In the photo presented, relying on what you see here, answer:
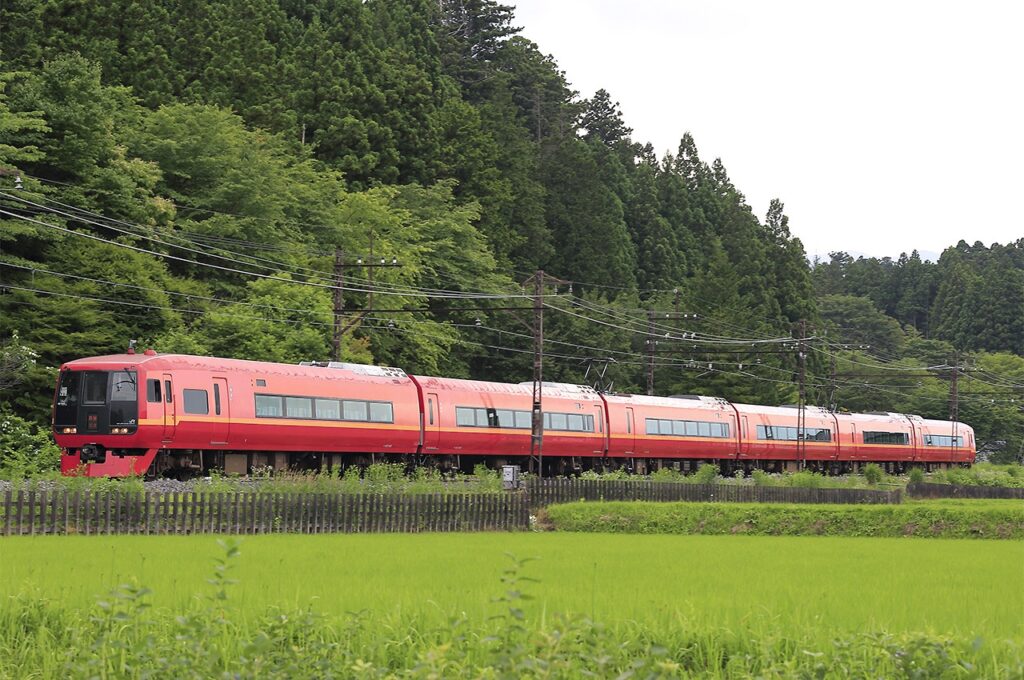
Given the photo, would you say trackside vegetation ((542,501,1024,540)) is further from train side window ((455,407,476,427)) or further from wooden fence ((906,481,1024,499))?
wooden fence ((906,481,1024,499))

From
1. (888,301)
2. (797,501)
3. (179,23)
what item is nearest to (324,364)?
(797,501)

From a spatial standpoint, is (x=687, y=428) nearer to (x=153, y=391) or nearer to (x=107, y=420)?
(x=153, y=391)

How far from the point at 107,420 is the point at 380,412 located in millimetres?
9493

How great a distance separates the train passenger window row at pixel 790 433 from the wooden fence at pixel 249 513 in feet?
115

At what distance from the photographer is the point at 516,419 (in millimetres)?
47094

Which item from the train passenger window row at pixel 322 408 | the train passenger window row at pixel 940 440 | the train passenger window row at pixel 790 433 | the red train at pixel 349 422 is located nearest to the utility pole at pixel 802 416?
the train passenger window row at pixel 790 433

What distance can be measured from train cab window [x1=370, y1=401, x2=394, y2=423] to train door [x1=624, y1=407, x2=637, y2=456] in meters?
14.7

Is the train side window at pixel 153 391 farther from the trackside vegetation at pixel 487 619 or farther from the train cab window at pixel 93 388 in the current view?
the trackside vegetation at pixel 487 619

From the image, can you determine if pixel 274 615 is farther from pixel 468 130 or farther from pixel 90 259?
pixel 468 130

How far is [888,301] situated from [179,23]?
11050 cm

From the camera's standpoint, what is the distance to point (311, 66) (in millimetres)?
81938

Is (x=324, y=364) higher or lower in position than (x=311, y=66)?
lower

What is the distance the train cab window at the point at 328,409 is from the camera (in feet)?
125

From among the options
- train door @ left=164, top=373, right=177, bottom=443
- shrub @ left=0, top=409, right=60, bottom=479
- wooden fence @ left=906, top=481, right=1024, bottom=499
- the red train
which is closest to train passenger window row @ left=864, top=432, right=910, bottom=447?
the red train
